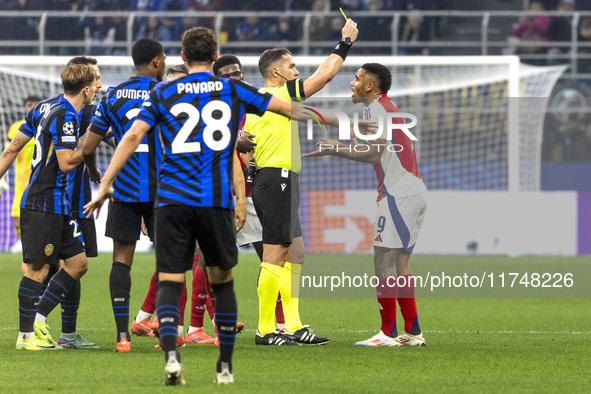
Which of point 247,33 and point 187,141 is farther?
point 247,33

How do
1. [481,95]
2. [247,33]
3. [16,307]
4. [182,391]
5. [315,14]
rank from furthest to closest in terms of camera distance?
[247,33]
[315,14]
[481,95]
[16,307]
[182,391]

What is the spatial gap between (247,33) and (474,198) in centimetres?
895

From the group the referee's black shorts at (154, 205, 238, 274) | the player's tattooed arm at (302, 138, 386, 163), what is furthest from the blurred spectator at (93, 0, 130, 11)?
the referee's black shorts at (154, 205, 238, 274)

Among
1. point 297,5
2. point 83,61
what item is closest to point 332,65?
point 83,61

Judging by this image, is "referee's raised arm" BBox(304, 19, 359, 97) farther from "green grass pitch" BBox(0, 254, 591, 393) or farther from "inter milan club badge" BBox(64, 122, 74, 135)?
"green grass pitch" BBox(0, 254, 591, 393)

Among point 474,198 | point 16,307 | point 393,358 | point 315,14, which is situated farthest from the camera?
point 315,14

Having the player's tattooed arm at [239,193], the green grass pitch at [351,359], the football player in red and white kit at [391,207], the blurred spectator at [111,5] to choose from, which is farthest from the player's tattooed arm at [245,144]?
the blurred spectator at [111,5]

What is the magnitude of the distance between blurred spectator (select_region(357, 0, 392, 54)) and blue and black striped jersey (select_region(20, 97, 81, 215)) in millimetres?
15766

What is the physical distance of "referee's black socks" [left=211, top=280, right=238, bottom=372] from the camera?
5168mm

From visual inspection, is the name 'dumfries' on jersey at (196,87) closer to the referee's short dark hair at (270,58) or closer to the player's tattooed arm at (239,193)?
the player's tattooed arm at (239,193)

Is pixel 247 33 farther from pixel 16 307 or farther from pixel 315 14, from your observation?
pixel 16 307

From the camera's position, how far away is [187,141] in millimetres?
5168

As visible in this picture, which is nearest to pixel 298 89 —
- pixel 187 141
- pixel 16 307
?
pixel 187 141

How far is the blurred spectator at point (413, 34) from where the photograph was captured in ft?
73.5
